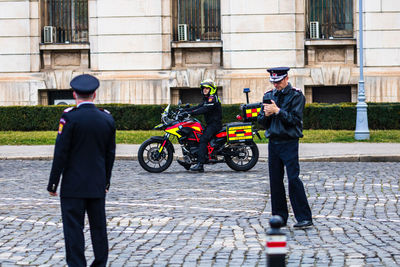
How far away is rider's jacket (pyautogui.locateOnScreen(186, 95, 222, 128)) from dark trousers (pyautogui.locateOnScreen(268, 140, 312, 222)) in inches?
231

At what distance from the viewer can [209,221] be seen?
29.2ft

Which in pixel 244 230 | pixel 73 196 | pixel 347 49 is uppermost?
pixel 347 49

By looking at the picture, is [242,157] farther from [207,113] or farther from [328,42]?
[328,42]

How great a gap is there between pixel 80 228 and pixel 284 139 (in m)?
3.25

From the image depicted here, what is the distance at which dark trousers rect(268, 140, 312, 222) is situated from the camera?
27.5ft

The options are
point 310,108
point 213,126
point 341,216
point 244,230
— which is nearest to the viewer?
point 244,230

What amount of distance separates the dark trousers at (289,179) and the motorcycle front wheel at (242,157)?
628 cm

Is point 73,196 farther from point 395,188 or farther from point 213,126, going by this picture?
point 213,126

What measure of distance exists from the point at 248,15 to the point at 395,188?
1458 cm

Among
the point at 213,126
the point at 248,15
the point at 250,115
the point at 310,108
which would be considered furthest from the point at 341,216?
the point at 248,15

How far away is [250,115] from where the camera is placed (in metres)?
12.7

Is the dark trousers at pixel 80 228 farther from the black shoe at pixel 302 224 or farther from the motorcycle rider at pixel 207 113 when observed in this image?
the motorcycle rider at pixel 207 113

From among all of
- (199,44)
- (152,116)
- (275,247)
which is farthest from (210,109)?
(199,44)

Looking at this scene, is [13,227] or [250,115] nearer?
[13,227]
